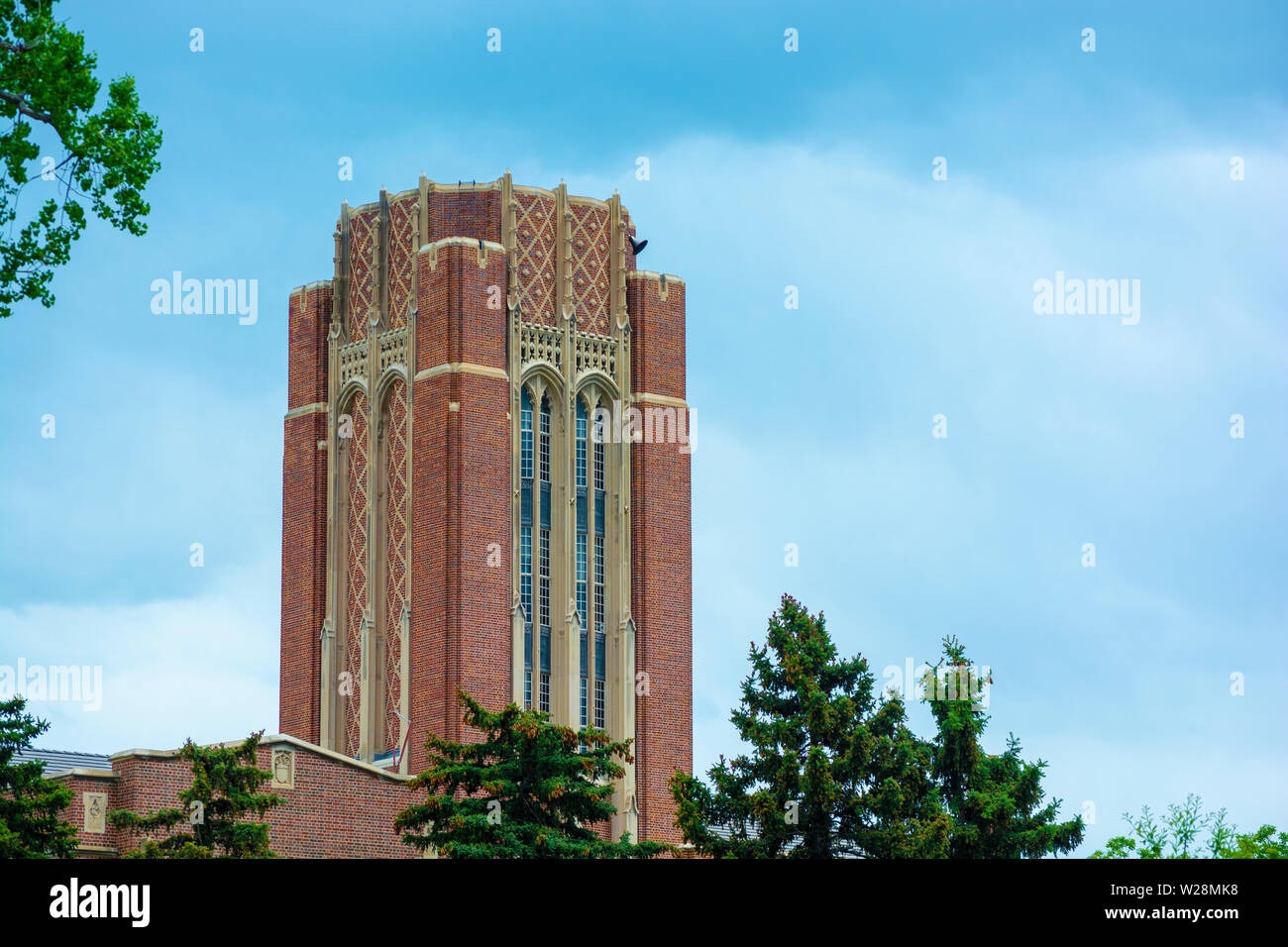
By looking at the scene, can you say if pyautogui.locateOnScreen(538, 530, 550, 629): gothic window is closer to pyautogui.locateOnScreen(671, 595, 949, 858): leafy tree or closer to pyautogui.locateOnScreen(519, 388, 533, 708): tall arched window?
pyautogui.locateOnScreen(519, 388, 533, 708): tall arched window

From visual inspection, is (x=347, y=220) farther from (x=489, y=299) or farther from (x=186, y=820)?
(x=186, y=820)

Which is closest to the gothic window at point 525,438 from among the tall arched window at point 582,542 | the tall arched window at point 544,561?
the tall arched window at point 544,561

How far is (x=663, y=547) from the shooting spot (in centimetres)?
6850

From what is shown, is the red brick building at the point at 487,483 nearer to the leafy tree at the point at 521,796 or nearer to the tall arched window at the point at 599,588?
the tall arched window at the point at 599,588

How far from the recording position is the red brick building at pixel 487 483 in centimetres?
6438

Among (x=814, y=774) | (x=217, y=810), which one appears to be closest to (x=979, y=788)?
(x=814, y=774)

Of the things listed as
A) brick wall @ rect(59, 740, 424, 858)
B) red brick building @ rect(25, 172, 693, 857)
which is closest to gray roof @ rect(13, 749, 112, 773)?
brick wall @ rect(59, 740, 424, 858)

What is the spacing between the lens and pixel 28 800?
35.4 metres

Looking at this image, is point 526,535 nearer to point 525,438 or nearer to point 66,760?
point 525,438

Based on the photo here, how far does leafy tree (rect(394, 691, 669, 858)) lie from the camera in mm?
39812
